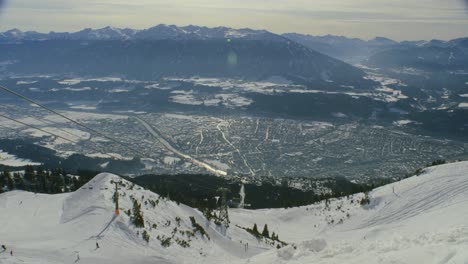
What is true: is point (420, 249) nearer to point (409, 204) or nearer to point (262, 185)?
point (409, 204)

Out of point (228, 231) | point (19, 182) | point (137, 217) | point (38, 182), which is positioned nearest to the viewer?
point (137, 217)

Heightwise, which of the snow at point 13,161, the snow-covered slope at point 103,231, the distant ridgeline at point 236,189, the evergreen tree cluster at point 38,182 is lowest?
the snow at point 13,161

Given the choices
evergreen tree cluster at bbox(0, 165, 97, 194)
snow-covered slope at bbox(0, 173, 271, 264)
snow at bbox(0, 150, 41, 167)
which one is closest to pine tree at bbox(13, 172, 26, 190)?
evergreen tree cluster at bbox(0, 165, 97, 194)

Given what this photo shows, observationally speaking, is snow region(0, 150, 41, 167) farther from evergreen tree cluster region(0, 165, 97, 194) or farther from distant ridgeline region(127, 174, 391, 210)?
evergreen tree cluster region(0, 165, 97, 194)

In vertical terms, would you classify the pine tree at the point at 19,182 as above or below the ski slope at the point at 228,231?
below

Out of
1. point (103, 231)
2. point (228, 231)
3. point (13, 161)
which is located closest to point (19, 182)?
point (228, 231)

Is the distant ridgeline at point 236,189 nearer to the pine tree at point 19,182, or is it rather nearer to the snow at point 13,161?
the pine tree at point 19,182

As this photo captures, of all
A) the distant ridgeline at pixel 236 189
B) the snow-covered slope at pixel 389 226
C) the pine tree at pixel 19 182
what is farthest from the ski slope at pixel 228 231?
the distant ridgeline at pixel 236 189

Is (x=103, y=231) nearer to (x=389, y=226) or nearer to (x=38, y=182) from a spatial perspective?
(x=389, y=226)

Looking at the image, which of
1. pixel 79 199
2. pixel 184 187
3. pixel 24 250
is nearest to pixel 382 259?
pixel 24 250
